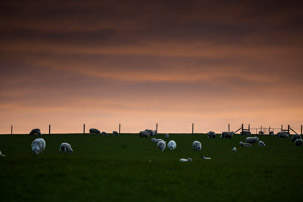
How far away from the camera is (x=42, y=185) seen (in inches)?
594

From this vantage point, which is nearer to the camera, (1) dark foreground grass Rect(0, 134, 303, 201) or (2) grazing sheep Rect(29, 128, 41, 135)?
(1) dark foreground grass Rect(0, 134, 303, 201)

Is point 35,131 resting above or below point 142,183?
above

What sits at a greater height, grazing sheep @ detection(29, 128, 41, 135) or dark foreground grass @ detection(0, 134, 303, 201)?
grazing sheep @ detection(29, 128, 41, 135)

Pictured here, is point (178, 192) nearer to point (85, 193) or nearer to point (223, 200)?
point (223, 200)

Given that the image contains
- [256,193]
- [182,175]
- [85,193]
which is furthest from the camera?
[182,175]

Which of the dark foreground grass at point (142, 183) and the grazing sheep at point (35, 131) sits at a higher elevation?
the grazing sheep at point (35, 131)

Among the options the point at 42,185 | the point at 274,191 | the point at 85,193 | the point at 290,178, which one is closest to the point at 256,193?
the point at 274,191

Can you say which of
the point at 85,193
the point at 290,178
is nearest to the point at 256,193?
the point at 290,178

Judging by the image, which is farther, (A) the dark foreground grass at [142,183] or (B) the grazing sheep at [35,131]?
(B) the grazing sheep at [35,131]

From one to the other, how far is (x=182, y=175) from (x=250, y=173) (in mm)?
4576

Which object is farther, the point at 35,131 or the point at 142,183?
the point at 35,131

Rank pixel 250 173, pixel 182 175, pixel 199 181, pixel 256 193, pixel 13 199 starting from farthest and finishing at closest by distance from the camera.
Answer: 1. pixel 250 173
2. pixel 182 175
3. pixel 199 181
4. pixel 256 193
5. pixel 13 199

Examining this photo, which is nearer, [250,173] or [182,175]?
[182,175]

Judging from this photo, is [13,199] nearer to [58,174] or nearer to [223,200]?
[58,174]
